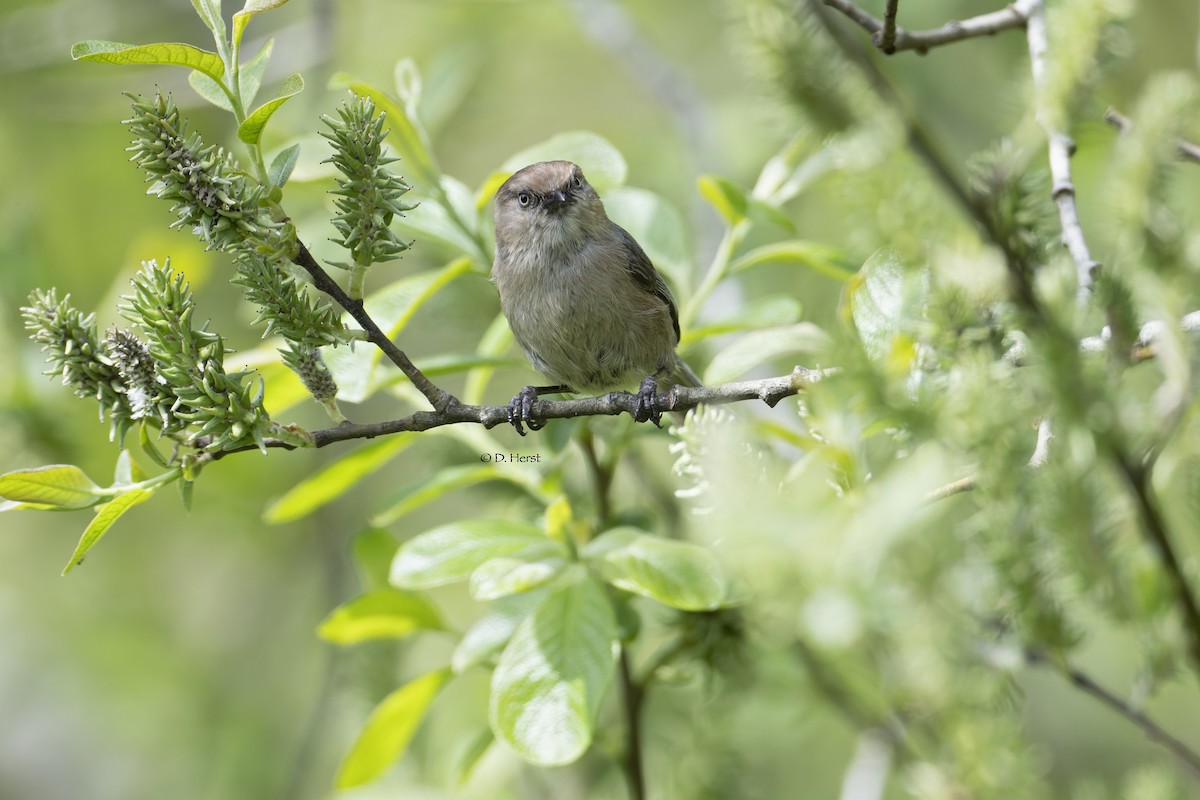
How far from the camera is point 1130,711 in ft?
5.90

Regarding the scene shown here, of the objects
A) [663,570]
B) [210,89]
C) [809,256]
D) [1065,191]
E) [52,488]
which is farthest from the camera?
[809,256]

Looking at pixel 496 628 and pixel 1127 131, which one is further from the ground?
pixel 1127 131

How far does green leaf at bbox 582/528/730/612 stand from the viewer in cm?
218

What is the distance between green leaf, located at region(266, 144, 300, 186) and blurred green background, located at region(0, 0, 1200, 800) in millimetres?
2171

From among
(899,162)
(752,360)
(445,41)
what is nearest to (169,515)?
(445,41)

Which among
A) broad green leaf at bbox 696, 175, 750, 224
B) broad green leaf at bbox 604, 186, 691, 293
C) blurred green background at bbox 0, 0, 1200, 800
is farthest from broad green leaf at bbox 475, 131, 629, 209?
blurred green background at bbox 0, 0, 1200, 800

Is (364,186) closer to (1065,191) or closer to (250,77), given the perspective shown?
(250,77)

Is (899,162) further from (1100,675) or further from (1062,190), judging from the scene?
(1100,675)

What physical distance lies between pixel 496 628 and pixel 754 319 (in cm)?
114

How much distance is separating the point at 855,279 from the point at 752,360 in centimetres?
57

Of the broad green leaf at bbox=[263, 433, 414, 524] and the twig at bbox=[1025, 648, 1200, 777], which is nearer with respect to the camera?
the twig at bbox=[1025, 648, 1200, 777]

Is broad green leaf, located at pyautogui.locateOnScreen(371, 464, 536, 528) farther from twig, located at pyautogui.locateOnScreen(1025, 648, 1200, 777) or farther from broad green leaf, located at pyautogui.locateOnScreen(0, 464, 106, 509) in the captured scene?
twig, located at pyautogui.locateOnScreen(1025, 648, 1200, 777)

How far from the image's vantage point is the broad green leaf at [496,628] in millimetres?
2449

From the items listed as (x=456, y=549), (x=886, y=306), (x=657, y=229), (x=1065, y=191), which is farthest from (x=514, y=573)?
(x=1065, y=191)
